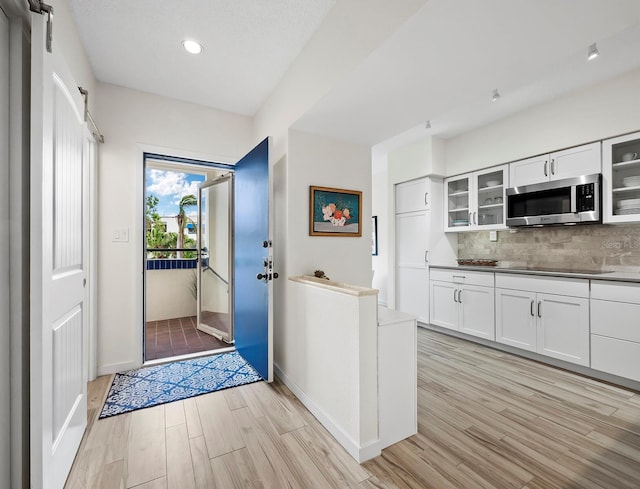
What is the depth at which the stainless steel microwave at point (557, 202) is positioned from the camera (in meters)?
2.78

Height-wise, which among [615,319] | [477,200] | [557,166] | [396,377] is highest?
[557,166]

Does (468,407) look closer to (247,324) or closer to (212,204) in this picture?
(247,324)

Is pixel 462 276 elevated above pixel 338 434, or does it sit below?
above

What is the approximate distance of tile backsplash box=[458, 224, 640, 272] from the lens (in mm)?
2820

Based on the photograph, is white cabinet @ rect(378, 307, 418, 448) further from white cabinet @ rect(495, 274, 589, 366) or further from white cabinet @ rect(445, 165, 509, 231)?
white cabinet @ rect(445, 165, 509, 231)

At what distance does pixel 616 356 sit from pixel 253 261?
10.3ft

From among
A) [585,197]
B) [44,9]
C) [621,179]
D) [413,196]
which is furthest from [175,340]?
[621,179]

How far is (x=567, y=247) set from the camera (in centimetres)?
323

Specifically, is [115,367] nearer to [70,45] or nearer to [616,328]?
[70,45]

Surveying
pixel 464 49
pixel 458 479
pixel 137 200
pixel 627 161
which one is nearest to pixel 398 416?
pixel 458 479

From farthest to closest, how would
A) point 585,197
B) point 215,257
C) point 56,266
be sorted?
point 215,257 → point 585,197 → point 56,266

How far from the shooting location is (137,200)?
280cm

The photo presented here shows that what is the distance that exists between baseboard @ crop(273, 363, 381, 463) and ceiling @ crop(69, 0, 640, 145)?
2.10m

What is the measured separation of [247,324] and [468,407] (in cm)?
194
